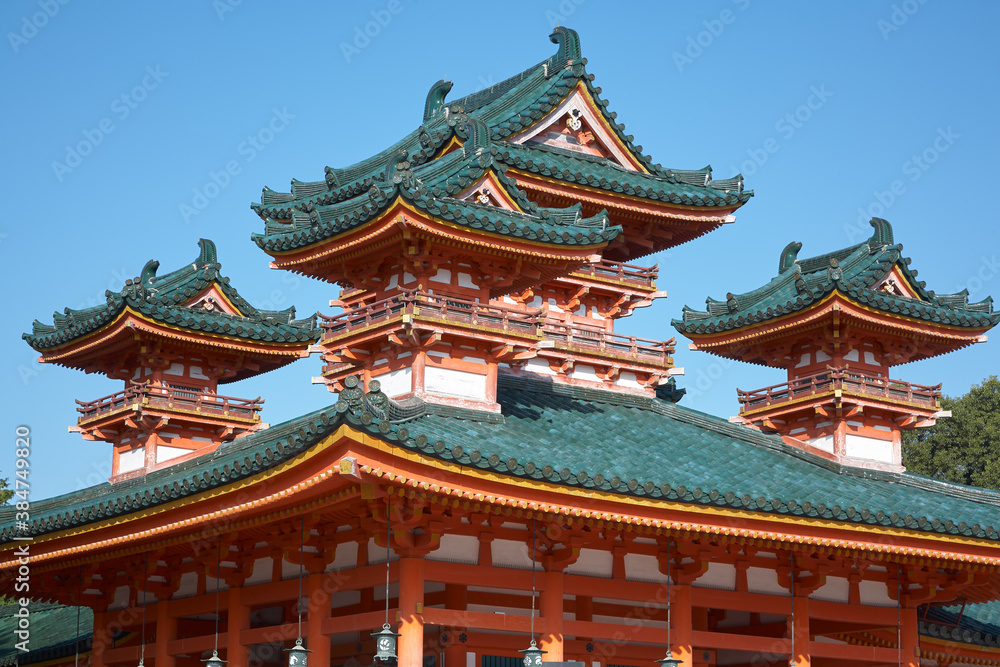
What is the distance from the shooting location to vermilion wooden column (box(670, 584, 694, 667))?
21.7m

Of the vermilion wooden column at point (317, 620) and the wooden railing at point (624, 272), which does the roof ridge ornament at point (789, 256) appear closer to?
the wooden railing at point (624, 272)

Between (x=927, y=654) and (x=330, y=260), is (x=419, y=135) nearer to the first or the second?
(x=330, y=260)

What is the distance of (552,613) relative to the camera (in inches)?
808

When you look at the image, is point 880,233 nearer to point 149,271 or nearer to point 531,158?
point 531,158

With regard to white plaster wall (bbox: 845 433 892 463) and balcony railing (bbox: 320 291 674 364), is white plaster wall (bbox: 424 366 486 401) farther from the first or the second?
white plaster wall (bbox: 845 433 892 463)

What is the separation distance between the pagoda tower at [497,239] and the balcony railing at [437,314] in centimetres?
4

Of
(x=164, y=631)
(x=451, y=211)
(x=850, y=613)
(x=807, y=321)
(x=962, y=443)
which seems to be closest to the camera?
(x=451, y=211)

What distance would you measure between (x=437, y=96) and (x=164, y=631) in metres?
14.0

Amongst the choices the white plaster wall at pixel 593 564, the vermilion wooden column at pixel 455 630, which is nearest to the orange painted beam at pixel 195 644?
the vermilion wooden column at pixel 455 630

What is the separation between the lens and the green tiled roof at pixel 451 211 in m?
22.2

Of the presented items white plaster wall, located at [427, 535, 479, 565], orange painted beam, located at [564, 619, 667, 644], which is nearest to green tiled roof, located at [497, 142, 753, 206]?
white plaster wall, located at [427, 535, 479, 565]

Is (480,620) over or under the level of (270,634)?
over

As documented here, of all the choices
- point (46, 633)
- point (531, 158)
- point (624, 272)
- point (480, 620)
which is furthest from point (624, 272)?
point (46, 633)

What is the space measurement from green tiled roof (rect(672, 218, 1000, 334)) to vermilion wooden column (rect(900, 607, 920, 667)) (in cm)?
634
